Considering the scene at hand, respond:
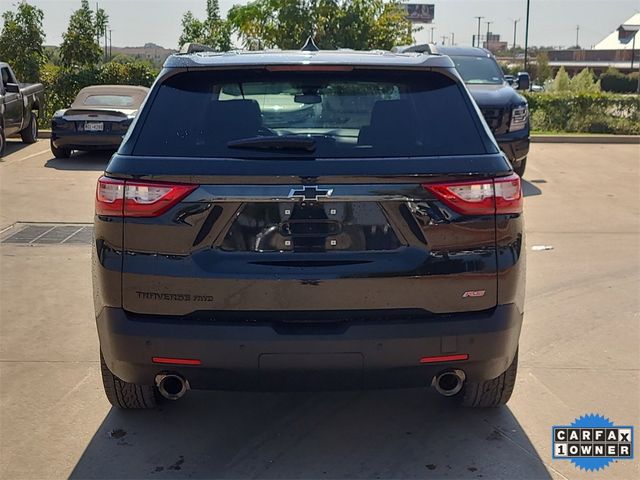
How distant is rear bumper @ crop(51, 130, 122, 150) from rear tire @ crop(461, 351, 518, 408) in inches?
435

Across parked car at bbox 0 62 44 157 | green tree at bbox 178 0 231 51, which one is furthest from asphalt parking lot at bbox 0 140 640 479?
green tree at bbox 178 0 231 51

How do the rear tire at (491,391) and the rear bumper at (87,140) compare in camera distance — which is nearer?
the rear tire at (491,391)

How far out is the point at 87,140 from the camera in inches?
575

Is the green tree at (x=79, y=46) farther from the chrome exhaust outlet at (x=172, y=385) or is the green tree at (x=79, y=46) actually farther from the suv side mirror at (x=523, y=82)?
the chrome exhaust outlet at (x=172, y=385)

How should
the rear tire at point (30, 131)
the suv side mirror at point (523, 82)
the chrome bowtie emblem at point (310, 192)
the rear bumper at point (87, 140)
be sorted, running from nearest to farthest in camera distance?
the chrome bowtie emblem at point (310, 192) → the rear bumper at point (87, 140) → the suv side mirror at point (523, 82) → the rear tire at point (30, 131)

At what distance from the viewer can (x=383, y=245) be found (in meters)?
3.62

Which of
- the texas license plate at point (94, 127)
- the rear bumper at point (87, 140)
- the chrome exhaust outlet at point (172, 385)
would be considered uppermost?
the texas license plate at point (94, 127)

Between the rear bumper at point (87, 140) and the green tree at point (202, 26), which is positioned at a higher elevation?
the green tree at point (202, 26)

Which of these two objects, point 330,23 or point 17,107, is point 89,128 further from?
point 330,23

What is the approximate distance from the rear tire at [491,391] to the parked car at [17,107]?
12487 millimetres

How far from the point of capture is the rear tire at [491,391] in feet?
14.4

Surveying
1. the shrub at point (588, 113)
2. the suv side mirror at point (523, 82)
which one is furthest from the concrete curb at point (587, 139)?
the suv side mirror at point (523, 82)

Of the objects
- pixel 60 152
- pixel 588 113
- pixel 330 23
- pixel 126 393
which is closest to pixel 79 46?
pixel 330 23

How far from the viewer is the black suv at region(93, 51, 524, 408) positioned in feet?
11.7
